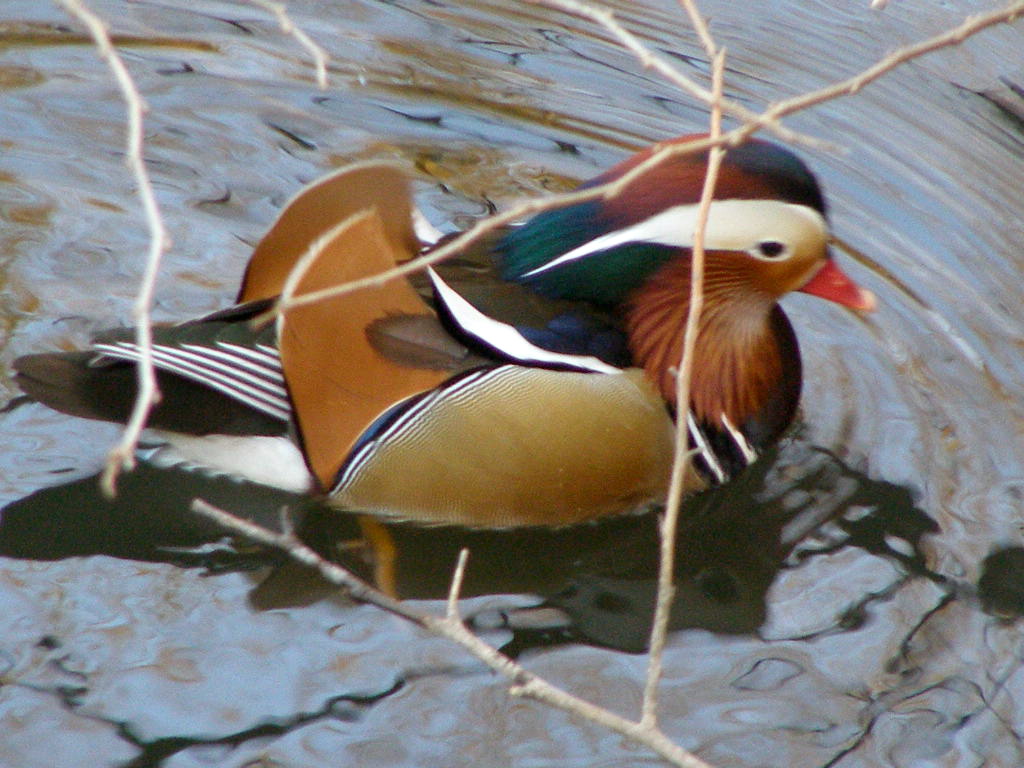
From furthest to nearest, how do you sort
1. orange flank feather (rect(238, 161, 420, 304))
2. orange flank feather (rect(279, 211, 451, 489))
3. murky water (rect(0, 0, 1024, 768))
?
orange flank feather (rect(238, 161, 420, 304)), orange flank feather (rect(279, 211, 451, 489)), murky water (rect(0, 0, 1024, 768))

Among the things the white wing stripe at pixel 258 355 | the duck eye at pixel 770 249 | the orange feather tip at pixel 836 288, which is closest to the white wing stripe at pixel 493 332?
the white wing stripe at pixel 258 355

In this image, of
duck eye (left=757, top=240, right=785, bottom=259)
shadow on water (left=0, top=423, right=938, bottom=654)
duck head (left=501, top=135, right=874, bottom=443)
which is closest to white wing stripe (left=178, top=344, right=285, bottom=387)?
shadow on water (left=0, top=423, right=938, bottom=654)

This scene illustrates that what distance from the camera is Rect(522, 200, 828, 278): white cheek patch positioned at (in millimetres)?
3115

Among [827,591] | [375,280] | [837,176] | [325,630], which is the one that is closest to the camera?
[375,280]

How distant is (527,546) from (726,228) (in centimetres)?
85

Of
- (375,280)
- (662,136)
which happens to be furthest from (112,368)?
(662,136)

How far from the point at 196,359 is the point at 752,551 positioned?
Answer: 1337 millimetres

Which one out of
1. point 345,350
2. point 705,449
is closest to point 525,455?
point 345,350

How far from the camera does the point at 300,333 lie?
2.88m

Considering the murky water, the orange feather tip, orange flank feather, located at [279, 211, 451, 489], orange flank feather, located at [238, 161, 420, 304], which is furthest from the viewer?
the orange feather tip

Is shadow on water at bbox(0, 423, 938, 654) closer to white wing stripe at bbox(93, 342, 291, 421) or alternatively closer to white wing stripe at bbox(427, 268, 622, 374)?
white wing stripe at bbox(93, 342, 291, 421)

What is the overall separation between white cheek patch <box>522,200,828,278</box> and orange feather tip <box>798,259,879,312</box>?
0.47ft

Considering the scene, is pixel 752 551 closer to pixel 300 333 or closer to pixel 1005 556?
pixel 1005 556

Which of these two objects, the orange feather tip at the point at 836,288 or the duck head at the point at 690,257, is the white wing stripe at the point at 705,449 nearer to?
the duck head at the point at 690,257
